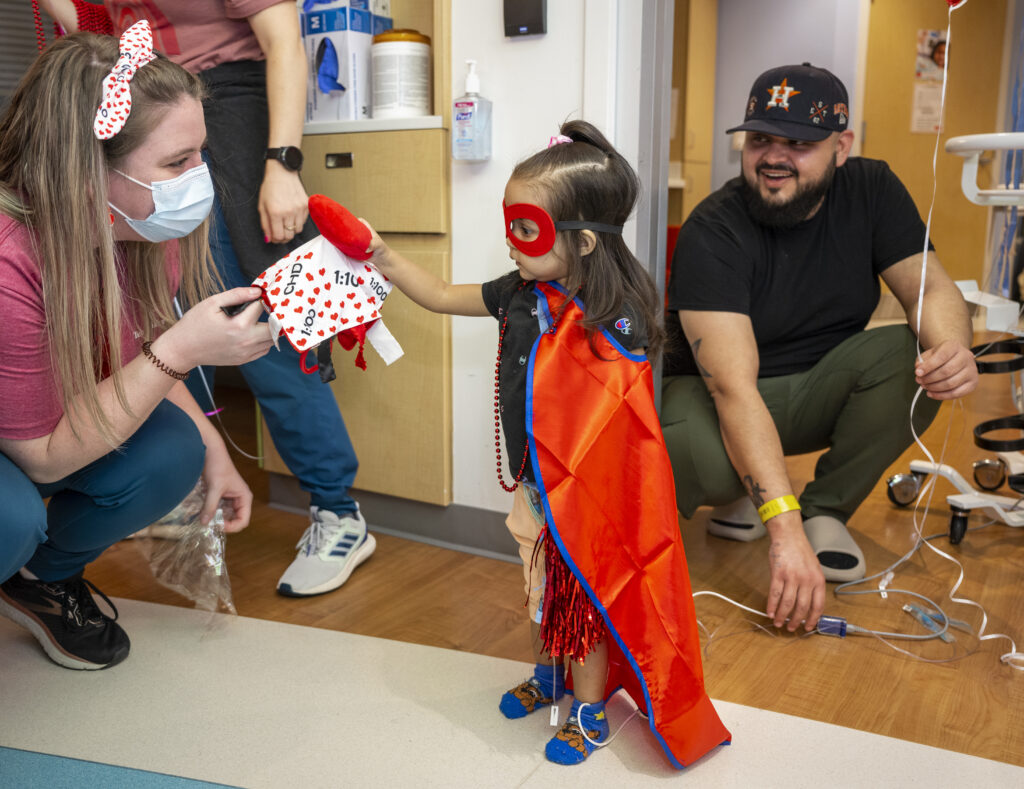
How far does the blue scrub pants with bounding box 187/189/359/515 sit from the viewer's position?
1748 millimetres

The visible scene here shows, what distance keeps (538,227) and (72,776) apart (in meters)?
0.94

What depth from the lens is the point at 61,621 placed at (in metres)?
1.43

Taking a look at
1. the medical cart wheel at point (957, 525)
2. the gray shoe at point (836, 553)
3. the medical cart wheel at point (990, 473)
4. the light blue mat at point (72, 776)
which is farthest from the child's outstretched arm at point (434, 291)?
the medical cart wheel at point (990, 473)

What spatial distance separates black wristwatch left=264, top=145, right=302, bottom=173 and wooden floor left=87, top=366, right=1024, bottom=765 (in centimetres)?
81

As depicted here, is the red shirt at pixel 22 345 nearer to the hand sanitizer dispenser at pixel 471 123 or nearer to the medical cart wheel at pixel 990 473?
the hand sanitizer dispenser at pixel 471 123

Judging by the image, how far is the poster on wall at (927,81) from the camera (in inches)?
184

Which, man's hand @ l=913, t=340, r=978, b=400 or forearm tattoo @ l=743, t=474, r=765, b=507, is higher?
man's hand @ l=913, t=340, r=978, b=400

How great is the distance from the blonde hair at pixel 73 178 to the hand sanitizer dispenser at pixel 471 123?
0.65 metres

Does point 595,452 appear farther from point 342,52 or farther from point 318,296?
point 342,52

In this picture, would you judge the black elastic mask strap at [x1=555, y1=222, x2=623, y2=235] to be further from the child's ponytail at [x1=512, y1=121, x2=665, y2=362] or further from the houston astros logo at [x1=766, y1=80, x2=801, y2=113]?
the houston astros logo at [x1=766, y1=80, x2=801, y2=113]

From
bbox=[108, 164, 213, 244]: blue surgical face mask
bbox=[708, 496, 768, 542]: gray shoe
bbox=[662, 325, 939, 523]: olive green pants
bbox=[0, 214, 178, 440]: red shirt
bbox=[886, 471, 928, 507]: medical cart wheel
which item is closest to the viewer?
bbox=[0, 214, 178, 440]: red shirt

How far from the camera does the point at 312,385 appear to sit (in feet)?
5.85

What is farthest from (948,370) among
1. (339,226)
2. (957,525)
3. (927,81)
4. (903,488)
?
(927,81)

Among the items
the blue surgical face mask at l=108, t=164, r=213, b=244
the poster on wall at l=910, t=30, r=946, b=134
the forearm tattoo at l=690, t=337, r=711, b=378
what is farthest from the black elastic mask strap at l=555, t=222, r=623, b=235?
the poster on wall at l=910, t=30, r=946, b=134
